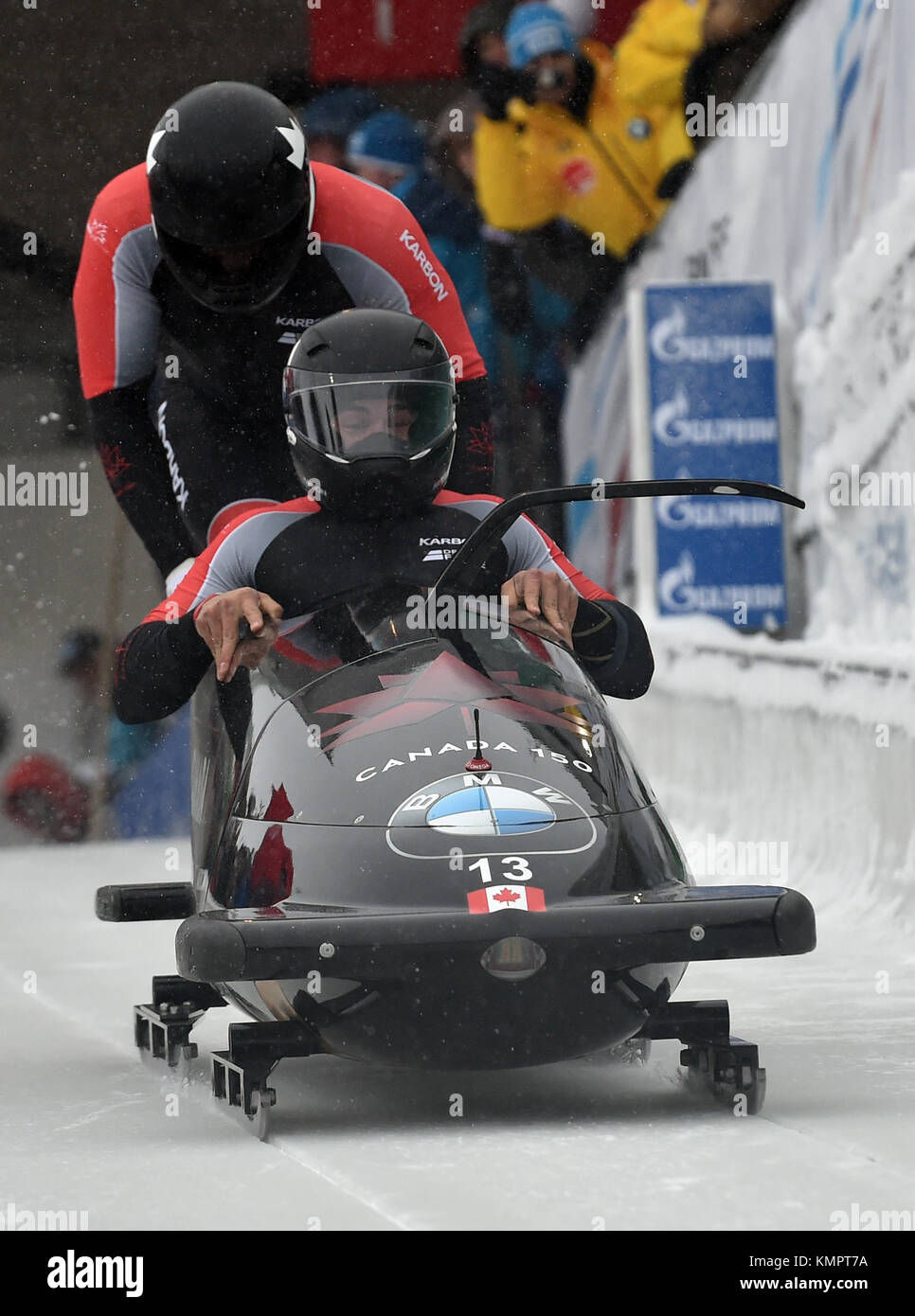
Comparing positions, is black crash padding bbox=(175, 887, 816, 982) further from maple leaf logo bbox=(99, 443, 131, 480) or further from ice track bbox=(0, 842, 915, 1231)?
maple leaf logo bbox=(99, 443, 131, 480)

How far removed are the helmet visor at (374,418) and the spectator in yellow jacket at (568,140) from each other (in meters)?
6.38

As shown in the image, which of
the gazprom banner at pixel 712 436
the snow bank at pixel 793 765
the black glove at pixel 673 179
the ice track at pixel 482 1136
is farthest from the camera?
the black glove at pixel 673 179

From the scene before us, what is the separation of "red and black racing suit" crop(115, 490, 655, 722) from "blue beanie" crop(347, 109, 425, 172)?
7.47m

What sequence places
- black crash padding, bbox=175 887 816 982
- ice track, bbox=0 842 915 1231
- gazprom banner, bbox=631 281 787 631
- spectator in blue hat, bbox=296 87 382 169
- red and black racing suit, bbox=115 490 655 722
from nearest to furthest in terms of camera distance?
1. ice track, bbox=0 842 915 1231
2. black crash padding, bbox=175 887 816 982
3. red and black racing suit, bbox=115 490 655 722
4. gazprom banner, bbox=631 281 787 631
5. spectator in blue hat, bbox=296 87 382 169

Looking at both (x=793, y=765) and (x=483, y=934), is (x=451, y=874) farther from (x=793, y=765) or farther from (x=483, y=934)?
(x=793, y=765)

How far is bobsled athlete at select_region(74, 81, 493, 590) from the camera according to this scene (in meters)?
3.96

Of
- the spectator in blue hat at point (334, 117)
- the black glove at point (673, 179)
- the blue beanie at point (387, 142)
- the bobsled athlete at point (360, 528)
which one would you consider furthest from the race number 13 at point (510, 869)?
the blue beanie at point (387, 142)

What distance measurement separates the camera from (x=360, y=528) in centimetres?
323

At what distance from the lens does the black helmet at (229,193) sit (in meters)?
3.59

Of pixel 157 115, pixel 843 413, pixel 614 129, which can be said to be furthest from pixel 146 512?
pixel 157 115

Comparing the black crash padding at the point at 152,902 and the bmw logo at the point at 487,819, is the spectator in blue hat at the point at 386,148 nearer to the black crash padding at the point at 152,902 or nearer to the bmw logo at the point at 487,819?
the black crash padding at the point at 152,902

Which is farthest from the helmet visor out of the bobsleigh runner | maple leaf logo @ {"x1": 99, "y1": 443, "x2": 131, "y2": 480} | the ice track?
the ice track
